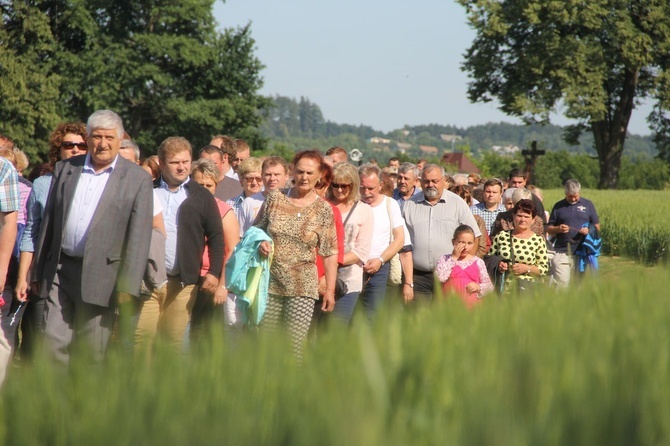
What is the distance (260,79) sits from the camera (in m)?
56.7

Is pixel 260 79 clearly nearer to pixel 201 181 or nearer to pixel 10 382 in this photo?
pixel 201 181

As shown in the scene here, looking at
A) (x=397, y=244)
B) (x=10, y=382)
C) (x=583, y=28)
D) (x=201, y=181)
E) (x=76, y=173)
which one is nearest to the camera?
(x=10, y=382)

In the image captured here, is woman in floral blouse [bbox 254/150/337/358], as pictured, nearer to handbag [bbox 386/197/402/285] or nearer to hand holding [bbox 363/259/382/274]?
hand holding [bbox 363/259/382/274]

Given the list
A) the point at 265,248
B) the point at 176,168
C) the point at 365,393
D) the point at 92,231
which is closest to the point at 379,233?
the point at 265,248

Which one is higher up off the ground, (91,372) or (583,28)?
(583,28)

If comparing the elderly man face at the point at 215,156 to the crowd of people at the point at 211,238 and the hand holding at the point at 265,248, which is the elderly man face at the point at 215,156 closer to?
the crowd of people at the point at 211,238

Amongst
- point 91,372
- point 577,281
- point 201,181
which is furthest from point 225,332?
point 201,181

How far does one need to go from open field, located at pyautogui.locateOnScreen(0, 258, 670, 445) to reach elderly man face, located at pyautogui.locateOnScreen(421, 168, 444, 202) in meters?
7.51

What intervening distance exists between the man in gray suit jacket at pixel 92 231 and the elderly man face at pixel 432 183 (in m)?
4.28

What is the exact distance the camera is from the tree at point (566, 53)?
51.5 metres

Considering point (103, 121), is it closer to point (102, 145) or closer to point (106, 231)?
point (102, 145)

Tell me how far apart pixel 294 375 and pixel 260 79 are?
5573 centimetres

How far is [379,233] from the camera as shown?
8.66 m

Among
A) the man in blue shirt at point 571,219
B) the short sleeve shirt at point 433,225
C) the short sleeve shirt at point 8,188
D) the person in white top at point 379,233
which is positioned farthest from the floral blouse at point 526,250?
the short sleeve shirt at point 8,188
